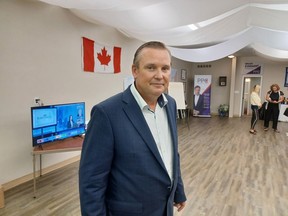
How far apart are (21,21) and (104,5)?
1270 millimetres

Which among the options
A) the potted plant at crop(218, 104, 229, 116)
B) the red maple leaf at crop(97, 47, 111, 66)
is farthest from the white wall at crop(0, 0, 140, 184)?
the potted plant at crop(218, 104, 229, 116)

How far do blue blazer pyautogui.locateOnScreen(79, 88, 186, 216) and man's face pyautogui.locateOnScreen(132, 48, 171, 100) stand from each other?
106mm

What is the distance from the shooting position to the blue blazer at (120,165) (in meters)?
1.04

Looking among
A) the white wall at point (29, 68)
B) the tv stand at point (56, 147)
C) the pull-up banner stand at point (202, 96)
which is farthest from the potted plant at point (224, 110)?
the tv stand at point (56, 147)

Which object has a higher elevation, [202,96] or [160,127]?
[160,127]

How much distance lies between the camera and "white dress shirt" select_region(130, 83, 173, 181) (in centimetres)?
118

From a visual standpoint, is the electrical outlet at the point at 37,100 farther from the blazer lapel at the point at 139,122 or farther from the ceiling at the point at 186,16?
the blazer lapel at the point at 139,122

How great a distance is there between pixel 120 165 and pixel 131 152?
90mm

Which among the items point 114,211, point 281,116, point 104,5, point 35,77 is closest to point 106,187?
point 114,211

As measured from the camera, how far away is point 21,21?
3.11m

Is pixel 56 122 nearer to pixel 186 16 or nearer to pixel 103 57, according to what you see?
pixel 103 57

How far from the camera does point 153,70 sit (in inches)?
44.3

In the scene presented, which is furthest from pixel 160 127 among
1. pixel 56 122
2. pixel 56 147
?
pixel 56 122

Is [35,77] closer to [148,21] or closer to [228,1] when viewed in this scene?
[148,21]
